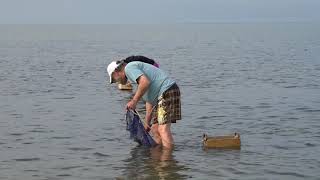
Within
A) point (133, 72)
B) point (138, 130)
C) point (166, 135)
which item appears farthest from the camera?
point (138, 130)

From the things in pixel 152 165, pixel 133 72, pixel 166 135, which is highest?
pixel 133 72

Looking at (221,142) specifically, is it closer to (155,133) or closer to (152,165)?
(155,133)

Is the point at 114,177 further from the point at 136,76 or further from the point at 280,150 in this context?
the point at 280,150

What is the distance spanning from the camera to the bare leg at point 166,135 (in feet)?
35.7

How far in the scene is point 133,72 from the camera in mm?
10164

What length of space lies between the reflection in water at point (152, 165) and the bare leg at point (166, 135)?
0.40 feet

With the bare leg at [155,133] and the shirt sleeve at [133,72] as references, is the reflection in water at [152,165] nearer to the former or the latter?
the bare leg at [155,133]

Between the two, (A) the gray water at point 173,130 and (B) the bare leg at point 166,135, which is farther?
(B) the bare leg at point 166,135

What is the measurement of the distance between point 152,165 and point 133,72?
1629 mm

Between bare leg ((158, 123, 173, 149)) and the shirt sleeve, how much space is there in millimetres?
1137

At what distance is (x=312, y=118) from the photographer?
1566cm

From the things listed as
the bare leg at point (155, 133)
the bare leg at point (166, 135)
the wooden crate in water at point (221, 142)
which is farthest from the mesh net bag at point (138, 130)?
the wooden crate in water at point (221, 142)

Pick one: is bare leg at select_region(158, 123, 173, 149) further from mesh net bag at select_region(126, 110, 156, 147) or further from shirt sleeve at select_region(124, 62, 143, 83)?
shirt sleeve at select_region(124, 62, 143, 83)

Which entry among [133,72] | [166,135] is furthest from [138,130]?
[133,72]
